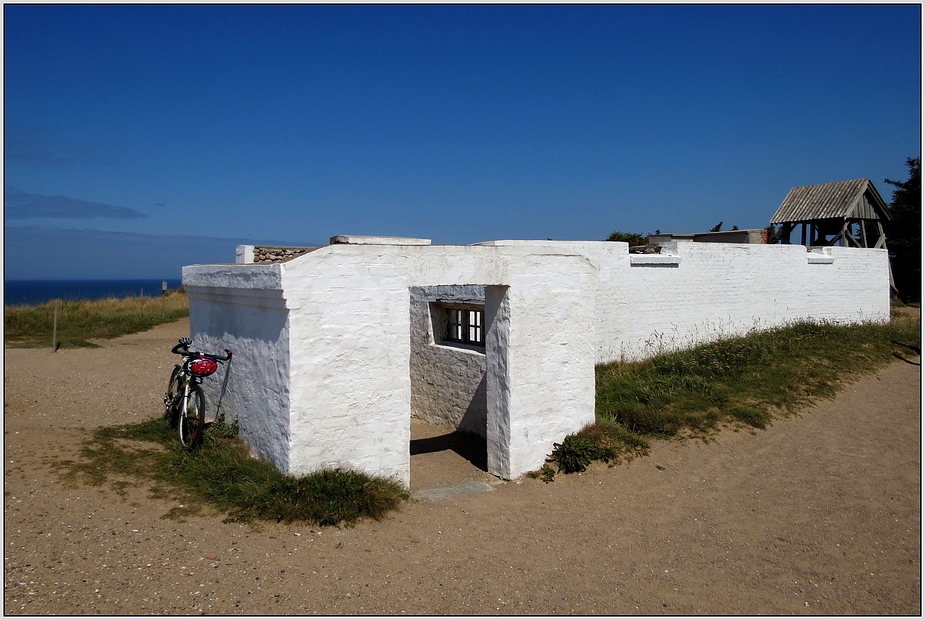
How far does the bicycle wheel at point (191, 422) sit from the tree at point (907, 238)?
26.9 m

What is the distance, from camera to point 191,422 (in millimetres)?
7754

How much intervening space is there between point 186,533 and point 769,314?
13115mm

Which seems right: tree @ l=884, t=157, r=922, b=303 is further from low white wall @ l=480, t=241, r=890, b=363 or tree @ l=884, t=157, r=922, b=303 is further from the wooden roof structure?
low white wall @ l=480, t=241, r=890, b=363

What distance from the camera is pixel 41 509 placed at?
5660mm

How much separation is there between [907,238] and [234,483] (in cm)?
2860

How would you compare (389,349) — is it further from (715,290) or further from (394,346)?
(715,290)

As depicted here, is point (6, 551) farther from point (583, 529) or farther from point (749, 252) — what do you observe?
point (749, 252)

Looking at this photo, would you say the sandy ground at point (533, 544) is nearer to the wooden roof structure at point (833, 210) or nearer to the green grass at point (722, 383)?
the green grass at point (722, 383)

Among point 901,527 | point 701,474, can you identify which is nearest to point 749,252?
point 701,474

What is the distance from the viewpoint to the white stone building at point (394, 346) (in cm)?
641

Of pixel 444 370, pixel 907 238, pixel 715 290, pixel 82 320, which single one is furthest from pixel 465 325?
pixel 907 238

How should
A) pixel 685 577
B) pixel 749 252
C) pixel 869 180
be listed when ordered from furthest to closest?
pixel 869 180 < pixel 749 252 < pixel 685 577

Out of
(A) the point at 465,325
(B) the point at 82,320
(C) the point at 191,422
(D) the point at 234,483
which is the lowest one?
(D) the point at 234,483

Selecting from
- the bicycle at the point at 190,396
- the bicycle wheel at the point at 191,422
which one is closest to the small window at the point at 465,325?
the bicycle at the point at 190,396
